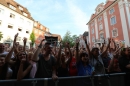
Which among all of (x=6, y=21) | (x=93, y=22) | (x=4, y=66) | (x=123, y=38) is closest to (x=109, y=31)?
(x=123, y=38)

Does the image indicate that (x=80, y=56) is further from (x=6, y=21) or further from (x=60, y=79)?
(x=6, y=21)

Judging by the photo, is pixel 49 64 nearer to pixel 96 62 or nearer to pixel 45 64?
pixel 45 64

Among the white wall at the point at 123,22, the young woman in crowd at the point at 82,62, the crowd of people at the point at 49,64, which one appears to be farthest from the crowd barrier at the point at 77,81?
the white wall at the point at 123,22

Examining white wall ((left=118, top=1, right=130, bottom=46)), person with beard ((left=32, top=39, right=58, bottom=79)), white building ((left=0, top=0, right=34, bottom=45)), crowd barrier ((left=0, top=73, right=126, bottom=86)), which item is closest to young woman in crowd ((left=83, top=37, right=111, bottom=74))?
crowd barrier ((left=0, top=73, right=126, bottom=86))

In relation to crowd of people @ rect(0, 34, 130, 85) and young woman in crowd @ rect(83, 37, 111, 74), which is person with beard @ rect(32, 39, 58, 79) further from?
young woman in crowd @ rect(83, 37, 111, 74)

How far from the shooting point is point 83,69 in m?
2.67

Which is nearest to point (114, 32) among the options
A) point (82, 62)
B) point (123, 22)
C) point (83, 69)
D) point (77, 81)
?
point (123, 22)

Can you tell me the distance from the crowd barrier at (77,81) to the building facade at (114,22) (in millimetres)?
16028

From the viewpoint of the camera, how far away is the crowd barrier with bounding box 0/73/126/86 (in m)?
1.91

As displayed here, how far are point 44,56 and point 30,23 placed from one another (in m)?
30.5

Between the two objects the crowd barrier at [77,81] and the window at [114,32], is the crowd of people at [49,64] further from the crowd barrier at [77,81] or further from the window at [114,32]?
the window at [114,32]

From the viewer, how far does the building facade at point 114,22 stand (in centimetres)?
2036

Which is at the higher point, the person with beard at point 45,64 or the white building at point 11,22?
the white building at point 11,22

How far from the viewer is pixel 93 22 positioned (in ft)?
106
